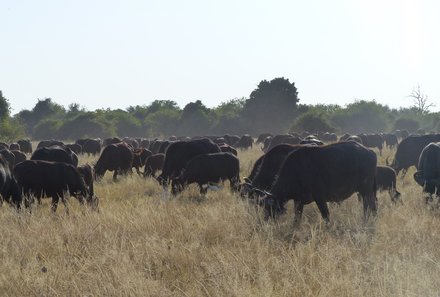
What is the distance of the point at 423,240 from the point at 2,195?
808 centimetres

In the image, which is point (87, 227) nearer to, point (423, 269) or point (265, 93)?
point (423, 269)

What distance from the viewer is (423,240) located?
22.8ft

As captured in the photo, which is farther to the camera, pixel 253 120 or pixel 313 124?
pixel 253 120

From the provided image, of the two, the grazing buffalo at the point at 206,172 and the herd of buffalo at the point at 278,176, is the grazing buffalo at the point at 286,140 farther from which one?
the grazing buffalo at the point at 206,172

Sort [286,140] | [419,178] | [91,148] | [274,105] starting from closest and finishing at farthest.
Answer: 1. [419,178]
2. [286,140]
3. [91,148]
4. [274,105]

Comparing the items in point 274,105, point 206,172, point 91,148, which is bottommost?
point 91,148

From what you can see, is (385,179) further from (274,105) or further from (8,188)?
(274,105)

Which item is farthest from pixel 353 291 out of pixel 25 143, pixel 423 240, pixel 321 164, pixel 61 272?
pixel 25 143

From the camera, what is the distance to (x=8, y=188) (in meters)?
9.72

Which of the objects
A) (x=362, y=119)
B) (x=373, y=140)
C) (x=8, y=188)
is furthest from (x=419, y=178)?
(x=362, y=119)

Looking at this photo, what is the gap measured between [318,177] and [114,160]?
492 inches

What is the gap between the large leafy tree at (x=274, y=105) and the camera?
3081 inches

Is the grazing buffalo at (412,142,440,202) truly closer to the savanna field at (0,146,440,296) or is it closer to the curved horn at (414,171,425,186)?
the curved horn at (414,171,425,186)

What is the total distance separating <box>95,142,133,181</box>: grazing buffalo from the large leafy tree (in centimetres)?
5917
